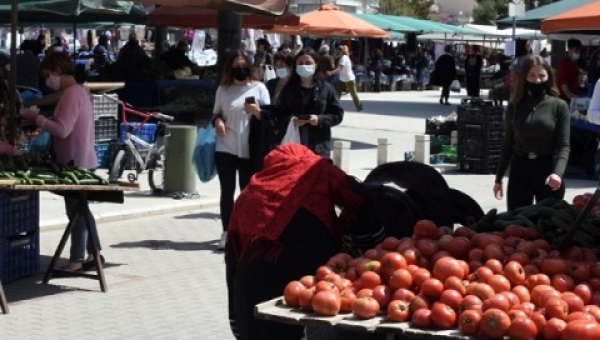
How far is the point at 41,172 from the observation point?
930 centimetres

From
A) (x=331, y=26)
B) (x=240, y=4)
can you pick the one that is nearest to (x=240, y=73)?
(x=240, y=4)

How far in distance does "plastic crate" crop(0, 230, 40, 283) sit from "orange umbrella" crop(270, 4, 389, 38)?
1578 centimetres

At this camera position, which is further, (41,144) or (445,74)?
(445,74)

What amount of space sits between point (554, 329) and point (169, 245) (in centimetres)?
806

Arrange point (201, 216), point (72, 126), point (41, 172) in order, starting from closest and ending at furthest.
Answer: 1. point (41, 172)
2. point (72, 126)
3. point (201, 216)

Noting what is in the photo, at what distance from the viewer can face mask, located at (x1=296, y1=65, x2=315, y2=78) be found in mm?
10258

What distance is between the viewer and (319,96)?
1043 cm

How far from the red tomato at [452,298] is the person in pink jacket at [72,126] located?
221 inches

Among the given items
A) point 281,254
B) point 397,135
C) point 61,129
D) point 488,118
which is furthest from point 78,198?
point 397,135

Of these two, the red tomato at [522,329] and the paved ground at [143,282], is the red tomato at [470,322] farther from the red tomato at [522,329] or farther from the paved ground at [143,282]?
the paved ground at [143,282]

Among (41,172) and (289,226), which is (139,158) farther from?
(289,226)

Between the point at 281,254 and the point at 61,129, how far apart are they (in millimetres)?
4798

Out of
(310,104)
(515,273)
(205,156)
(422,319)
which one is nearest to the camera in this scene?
(422,319)

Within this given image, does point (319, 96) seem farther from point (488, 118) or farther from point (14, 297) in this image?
point (488, 118)
